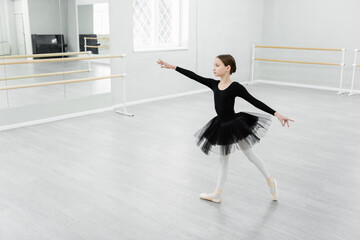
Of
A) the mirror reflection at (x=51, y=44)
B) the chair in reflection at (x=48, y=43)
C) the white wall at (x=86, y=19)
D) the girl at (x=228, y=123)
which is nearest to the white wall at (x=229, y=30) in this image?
the mirror reflection at (x=51, y=44)

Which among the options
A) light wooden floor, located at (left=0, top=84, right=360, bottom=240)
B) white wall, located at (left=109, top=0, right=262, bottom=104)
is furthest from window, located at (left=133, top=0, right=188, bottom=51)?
light wooden floor, located at (left=0, top=84, right=360, bottom=240)

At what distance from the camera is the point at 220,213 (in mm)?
2488

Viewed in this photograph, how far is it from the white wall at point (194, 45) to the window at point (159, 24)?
0.16 m

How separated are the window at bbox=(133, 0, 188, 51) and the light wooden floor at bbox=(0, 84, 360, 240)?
1.81 meters

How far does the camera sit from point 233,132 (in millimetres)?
2420

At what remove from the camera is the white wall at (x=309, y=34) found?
7.04 m


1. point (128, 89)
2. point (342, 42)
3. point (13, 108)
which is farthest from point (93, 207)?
point (342, 42)

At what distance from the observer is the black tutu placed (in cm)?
242

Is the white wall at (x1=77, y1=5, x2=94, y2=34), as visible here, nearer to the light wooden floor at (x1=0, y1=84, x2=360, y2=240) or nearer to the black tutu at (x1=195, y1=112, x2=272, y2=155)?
the light wooden floor at (x1=0, y1=84, x2=360, y2=240)

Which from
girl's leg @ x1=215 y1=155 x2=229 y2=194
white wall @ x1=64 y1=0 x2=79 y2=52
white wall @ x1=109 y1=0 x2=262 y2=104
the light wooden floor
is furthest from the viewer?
white wall @ x1=109 y1=0 x2=262 y2=104

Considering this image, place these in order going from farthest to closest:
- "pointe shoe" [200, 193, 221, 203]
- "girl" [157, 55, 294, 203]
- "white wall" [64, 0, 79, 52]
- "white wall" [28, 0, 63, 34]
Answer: "white wall" [64, 0, 79, 52] → "white wall" [28, 0, 63, 34] → "pointe shoe" [200, 193, 221, 203] → "girl" [157, 55, 294, 203]

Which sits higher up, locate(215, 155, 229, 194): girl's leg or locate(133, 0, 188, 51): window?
Result: locate(133, 0, 188, 51): window

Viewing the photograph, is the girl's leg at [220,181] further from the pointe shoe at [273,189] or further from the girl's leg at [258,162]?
the pointe shoe at [273,189]

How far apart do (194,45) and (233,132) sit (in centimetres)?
451
